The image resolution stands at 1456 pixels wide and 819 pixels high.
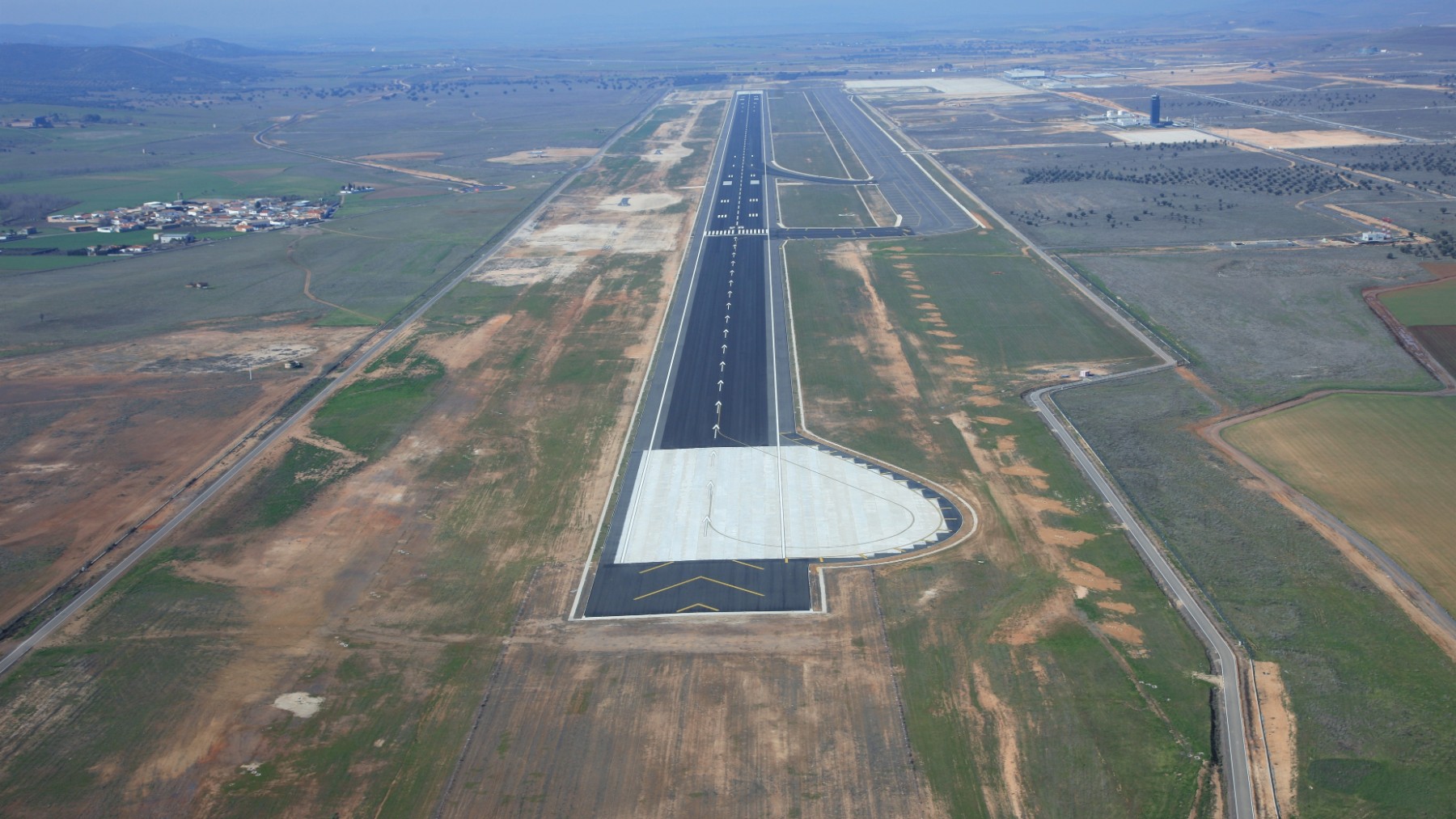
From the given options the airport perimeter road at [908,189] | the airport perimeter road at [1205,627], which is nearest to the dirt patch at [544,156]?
the airport perimeter road at [908,189]

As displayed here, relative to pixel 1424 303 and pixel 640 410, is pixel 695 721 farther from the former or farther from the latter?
pixel 1424 303

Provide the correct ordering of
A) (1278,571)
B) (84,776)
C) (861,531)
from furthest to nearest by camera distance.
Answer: (861,531)
(1278,571)
(84,776)

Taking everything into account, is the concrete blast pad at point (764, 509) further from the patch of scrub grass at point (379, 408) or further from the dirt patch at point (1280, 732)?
the patch of scrub grass at point (379, 408)

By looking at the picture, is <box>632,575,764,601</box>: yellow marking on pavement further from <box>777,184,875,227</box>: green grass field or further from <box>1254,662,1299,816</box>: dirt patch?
<box>777,184,875,227</box>: green grass field

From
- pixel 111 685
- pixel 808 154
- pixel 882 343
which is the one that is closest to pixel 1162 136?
pixel 808 154

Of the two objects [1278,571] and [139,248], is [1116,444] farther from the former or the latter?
[139,248]

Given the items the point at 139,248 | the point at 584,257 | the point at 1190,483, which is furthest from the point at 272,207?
the point at 1190,483

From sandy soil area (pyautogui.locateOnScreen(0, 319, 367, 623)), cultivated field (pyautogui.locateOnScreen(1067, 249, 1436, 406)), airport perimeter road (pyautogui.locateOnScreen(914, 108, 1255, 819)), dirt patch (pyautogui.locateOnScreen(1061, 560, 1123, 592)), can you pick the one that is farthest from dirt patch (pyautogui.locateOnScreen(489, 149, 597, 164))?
dirt patch (pyautogui.locateOnScreen(1061, 560, 1123, 592))
